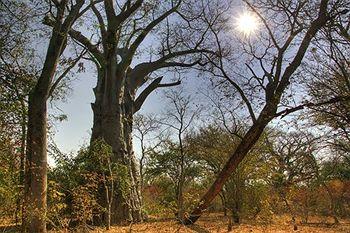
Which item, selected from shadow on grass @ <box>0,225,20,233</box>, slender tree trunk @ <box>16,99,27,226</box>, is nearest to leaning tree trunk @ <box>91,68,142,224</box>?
shadow on grass @ <box>0,225,20,233</box>

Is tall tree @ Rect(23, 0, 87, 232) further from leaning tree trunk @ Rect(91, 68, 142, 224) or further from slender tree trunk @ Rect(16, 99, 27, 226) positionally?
leaning tree trunk @ Rect(91, 68, 142, 224)

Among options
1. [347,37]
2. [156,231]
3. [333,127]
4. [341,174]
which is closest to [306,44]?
[347,37]

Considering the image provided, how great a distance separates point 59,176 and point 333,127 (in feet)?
31.6

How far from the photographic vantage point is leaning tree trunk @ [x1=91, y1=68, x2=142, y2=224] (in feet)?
49.1

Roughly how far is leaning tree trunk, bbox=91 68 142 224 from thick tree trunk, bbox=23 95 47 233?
654 centimetres

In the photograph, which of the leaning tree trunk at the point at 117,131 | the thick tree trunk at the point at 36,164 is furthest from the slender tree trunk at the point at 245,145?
the thick tree trunk at the point at 36,164

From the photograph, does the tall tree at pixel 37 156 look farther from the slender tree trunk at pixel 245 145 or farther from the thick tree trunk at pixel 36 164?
the slender tree trunk at pixel 245 145

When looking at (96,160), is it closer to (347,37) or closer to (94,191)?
(94,191)

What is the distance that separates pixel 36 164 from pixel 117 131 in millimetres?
7578

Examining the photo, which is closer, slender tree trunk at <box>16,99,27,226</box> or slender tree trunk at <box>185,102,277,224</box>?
slender tree trunk at <box>16,99,27,226</box>

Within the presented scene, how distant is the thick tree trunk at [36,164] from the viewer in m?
8.13

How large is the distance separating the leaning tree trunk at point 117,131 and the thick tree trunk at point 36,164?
6544 mm

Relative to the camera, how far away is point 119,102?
16344 millimetres

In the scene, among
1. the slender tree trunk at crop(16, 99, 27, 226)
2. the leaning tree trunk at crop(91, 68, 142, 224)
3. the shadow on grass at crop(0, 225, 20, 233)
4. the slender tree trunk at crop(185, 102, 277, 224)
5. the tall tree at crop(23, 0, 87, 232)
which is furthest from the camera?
the leaning tree trunk at crop(91, 68, 142, 224)
